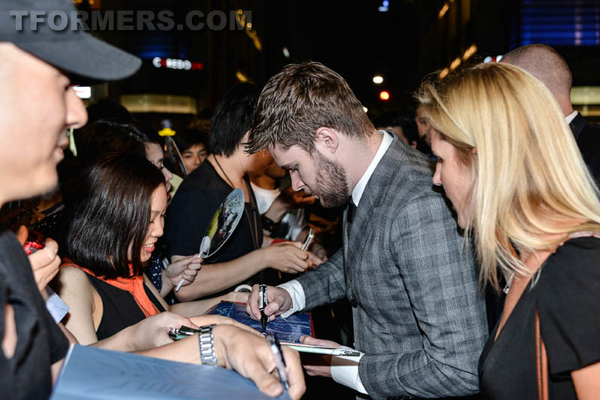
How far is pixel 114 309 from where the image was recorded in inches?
88.3

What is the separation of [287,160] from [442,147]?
0.85 m

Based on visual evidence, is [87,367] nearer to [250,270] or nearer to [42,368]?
[42,368]

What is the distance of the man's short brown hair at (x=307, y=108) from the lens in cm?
227

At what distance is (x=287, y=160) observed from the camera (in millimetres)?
2398

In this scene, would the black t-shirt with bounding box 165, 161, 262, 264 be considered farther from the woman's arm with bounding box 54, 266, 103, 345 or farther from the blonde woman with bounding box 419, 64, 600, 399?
the blonde woman with bounding box 419, 64, 600, 399

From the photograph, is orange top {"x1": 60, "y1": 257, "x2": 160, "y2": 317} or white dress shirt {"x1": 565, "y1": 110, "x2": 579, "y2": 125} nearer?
orange top {"x1": 60, "y1": 257, "x2": 160, "y2": 317}

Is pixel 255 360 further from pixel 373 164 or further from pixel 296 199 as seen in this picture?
pixel 296 199

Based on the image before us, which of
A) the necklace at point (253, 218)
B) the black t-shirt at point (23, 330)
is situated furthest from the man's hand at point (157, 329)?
the necklace at point (253, 218)

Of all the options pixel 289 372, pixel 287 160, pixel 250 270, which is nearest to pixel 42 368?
pixel 289 372

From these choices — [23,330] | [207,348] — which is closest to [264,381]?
[207,348]

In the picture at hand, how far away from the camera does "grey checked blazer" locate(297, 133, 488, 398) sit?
1809 millimetres

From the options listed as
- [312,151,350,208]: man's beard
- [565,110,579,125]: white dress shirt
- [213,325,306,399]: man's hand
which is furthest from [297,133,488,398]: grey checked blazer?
[565,110,579,125]: white dress shirt

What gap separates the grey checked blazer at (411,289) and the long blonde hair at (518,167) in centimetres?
28

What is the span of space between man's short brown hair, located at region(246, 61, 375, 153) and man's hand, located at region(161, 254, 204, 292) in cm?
86
